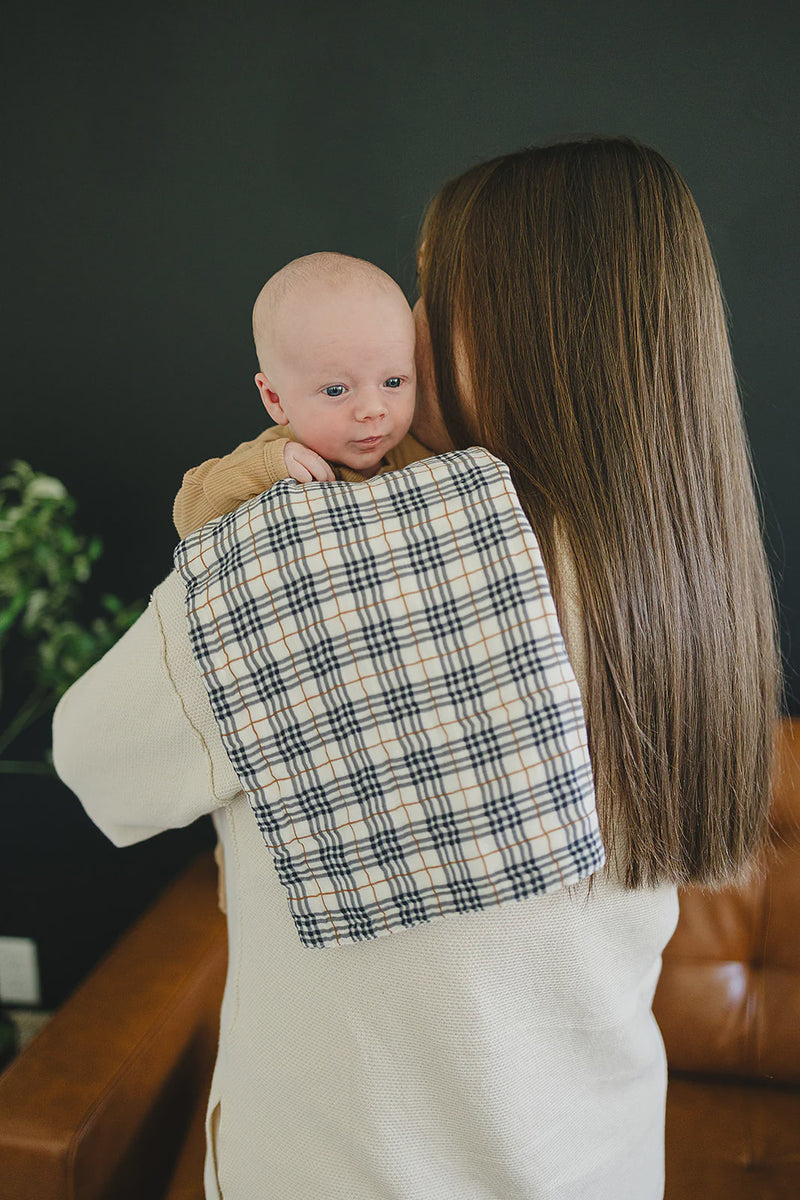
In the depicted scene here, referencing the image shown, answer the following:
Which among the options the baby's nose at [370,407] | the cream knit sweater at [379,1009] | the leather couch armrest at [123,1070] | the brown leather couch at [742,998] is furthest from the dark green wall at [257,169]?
the cream knit sweater at [379,1009]

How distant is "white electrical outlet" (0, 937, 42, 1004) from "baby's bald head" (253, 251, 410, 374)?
1.70 metres

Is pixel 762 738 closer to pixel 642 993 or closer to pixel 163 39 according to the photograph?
pixel 642 993

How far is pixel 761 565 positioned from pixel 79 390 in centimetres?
146

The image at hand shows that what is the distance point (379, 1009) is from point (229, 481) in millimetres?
467

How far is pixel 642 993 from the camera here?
84cm

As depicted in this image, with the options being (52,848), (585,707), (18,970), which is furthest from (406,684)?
(18,970)

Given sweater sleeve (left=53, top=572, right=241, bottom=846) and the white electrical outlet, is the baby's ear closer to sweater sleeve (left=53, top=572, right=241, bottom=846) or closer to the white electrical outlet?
sweater sleeve (left=53, top=572, right=241, bottom=846)

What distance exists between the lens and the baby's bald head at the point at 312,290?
80 centimetres

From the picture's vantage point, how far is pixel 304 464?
0.80 meters

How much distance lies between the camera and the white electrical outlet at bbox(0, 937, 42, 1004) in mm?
1998

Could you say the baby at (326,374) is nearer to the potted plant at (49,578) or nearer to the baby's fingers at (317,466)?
the baby's fingers at (317,466)

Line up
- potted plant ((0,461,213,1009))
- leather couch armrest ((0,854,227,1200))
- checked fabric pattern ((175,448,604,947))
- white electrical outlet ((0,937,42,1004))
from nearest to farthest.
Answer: checked fabric pattern ((175,448,604,947)) → leather couch armrest ((0,854,227,1200)) → potted plant ((0,461,213,1009)) → white electrical outlet ((0,937,42,1004))

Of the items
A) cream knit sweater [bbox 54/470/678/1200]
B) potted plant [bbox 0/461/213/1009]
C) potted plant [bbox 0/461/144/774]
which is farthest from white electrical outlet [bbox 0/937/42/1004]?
cream knit sweater [bbox 54/470/678/1200]

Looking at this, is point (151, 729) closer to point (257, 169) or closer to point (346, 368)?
point (346, 368)
